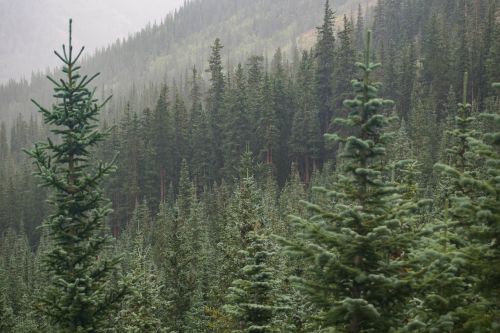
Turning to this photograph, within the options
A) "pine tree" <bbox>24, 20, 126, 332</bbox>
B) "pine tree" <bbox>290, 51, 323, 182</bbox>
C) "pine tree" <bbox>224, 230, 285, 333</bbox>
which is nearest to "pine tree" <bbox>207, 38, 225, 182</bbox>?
"pine tree" <bbox>290, 51, 323, 182</bbox>

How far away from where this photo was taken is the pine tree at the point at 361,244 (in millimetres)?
9977

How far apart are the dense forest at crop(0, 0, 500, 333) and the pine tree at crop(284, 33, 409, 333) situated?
42 mm

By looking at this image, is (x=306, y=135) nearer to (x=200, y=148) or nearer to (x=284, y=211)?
(x=200, y=148)

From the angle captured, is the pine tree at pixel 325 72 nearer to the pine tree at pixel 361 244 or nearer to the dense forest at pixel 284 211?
the dense forest at pixel 284 211

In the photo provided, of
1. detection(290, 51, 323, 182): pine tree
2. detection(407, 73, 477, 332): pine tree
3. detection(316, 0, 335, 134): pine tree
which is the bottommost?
detection(407, 73, 477, 332): pine tree

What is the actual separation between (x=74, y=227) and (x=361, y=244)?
9.03 metres

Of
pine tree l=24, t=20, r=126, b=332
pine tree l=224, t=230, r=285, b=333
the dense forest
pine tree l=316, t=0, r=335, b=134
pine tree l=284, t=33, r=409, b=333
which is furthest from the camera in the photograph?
pine tree l=316, t=0, r=335, b=134

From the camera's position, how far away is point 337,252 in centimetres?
1061

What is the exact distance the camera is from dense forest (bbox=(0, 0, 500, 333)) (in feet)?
32.0

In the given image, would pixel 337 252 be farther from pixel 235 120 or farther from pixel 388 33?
pixel 388 33

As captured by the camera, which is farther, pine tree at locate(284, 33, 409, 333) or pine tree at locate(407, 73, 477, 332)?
pine tree at locate(284, 33, 409, 333)

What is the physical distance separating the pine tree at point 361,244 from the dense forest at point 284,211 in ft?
0.14

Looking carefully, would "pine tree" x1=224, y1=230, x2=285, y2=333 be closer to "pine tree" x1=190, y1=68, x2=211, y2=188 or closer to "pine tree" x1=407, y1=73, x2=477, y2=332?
"pine tree" x1=407, y1=73, x2=477, y2=332

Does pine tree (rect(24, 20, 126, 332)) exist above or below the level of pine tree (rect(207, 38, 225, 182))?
below
